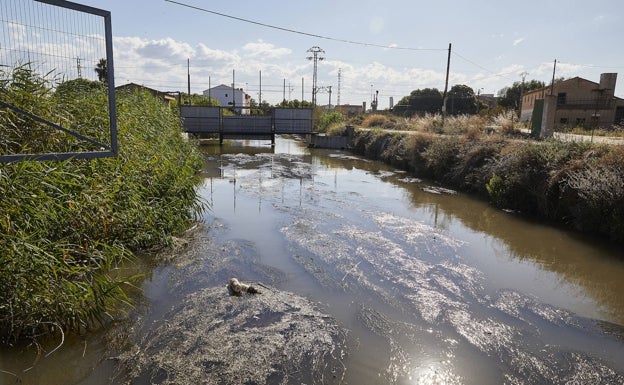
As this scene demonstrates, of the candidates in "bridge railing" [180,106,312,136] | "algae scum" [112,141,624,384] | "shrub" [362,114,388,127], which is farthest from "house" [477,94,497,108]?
"algae scum" [112,141,624,384]

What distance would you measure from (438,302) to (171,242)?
4.11 metres

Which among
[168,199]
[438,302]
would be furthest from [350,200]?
[438,302]

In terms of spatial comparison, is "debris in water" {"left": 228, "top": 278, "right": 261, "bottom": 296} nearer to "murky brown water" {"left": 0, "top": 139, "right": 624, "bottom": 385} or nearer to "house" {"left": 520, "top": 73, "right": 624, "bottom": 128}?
"murky brown water" {"left": 0, "top": 139, "right": 624, "bottom": 385}

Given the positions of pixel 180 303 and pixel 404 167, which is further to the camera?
pixel 404 167

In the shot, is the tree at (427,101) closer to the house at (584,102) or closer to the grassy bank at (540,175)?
the house at (584,102)

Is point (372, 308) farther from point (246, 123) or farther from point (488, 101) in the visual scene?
point (488, 101)

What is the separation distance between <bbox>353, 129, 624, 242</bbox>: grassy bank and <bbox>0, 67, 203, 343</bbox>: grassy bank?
7.71 metres

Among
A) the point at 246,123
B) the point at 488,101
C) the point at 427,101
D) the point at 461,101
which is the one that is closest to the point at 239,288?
the point at 246,123

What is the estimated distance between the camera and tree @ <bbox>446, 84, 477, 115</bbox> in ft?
152

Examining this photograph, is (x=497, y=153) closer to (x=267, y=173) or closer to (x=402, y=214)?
(x=402, y=214)

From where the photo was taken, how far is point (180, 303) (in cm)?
498

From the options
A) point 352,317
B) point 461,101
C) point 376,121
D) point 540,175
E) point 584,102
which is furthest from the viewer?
point 461,101

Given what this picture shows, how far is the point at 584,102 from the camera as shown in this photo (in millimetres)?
32562

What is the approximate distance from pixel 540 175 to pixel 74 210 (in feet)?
31.9
